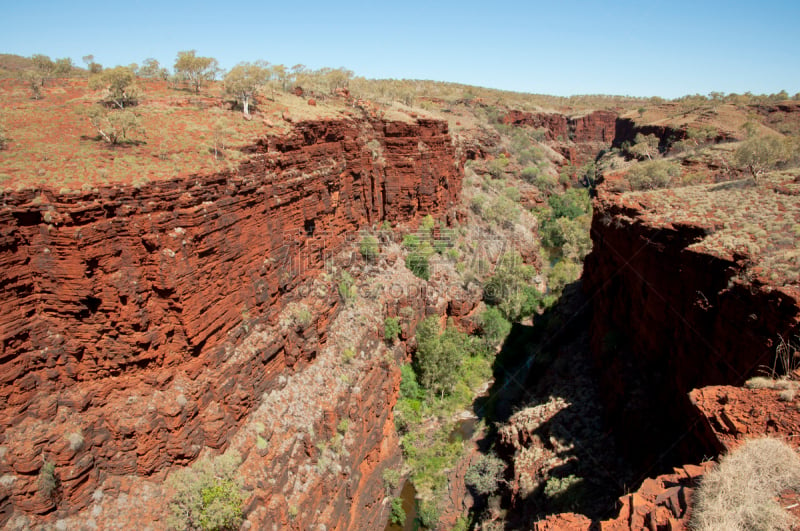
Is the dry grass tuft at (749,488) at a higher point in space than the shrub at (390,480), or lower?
higher

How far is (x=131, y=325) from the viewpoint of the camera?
45.1 ft

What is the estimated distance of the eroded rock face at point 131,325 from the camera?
12.1m

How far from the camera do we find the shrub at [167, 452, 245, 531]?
13.3m

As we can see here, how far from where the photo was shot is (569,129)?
95.4 metres

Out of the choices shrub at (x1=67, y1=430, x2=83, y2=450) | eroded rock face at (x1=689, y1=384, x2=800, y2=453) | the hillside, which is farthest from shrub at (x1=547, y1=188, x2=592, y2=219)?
shrub at (x1=67, y1=430, x2=83, y2=450)

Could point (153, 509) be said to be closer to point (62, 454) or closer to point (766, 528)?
point (62, 454)

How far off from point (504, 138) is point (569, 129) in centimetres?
3522

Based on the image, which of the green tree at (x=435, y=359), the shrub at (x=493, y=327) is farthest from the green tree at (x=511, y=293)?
the green tree at (x=435, y=359)

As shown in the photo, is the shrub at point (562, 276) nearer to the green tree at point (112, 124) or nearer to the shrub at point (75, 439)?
the green tree at point (112, 124)

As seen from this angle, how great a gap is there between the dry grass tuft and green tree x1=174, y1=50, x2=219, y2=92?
94.9 ft

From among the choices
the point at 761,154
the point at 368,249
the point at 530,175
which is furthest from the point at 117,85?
the point at 530,175

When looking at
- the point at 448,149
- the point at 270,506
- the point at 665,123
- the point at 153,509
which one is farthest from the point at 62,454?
the point at 665,123

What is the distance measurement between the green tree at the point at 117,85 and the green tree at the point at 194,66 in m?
A: 5.23

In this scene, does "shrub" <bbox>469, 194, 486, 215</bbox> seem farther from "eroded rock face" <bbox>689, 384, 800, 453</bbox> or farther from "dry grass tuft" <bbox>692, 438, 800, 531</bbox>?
"dry grass tuft" <bbox>692, 438, 800, 531</bbox>
